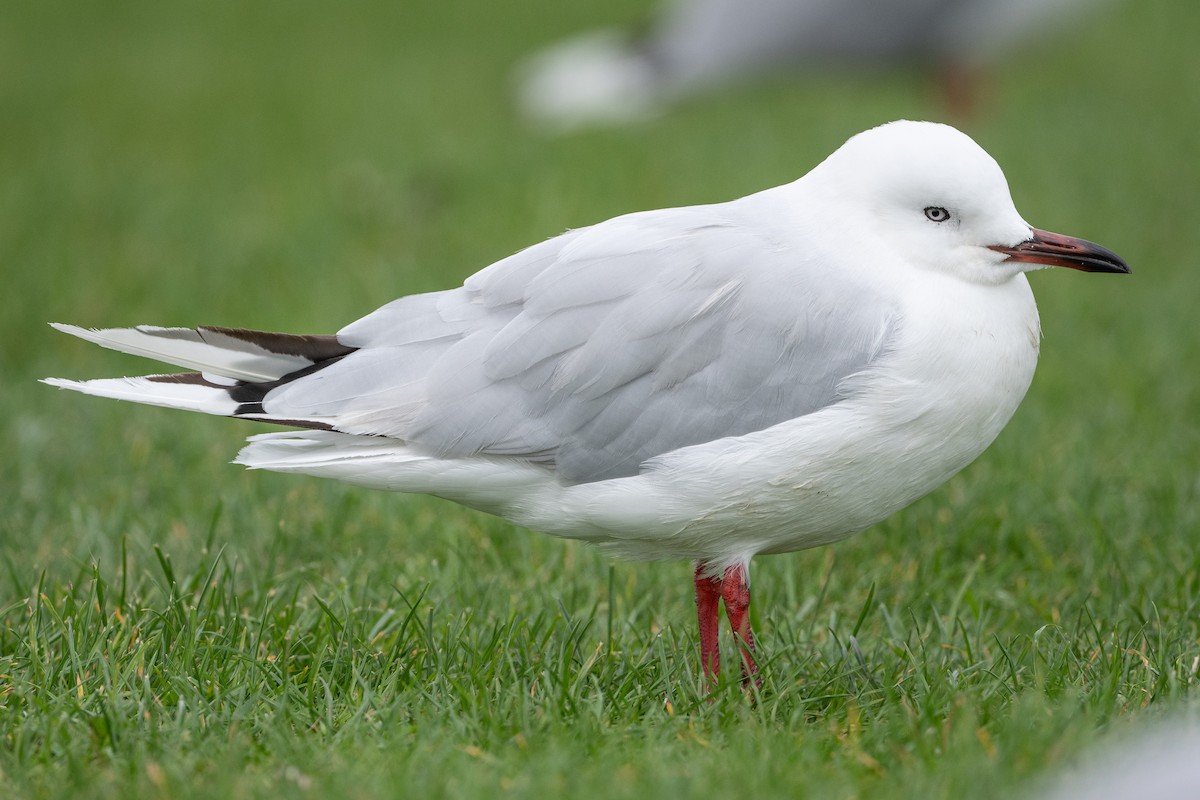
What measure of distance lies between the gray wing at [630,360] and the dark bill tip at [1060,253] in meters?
0.35

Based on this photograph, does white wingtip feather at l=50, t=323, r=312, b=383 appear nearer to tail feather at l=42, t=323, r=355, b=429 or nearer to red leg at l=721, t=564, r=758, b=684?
tail feather at l=42, t=323, r=355, b=429

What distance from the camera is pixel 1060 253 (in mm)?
3189

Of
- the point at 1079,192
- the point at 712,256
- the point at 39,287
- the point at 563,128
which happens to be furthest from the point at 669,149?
the point at 712,256

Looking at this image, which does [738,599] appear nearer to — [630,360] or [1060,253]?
[630,360]

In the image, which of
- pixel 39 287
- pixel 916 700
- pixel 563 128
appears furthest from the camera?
pixel 563 128

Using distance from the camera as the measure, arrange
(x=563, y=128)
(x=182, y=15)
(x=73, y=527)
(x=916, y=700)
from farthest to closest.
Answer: (x=182, y=15)
(x=563, y=128)
(x=73, y=527)
(x=916, y=700)

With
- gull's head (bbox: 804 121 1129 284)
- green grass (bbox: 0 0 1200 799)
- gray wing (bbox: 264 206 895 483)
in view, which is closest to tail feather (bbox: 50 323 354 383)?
gray wing (bbox: 264 206 895 483)

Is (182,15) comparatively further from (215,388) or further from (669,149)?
(215,388)

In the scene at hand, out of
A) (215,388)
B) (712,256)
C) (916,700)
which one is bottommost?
(916,700)

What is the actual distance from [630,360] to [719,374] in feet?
0.66

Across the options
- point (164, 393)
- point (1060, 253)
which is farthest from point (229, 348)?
point (1060, 253)

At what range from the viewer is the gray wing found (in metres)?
3.12

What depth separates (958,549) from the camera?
4.32 metres

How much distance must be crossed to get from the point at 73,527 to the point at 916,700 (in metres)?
2.57
